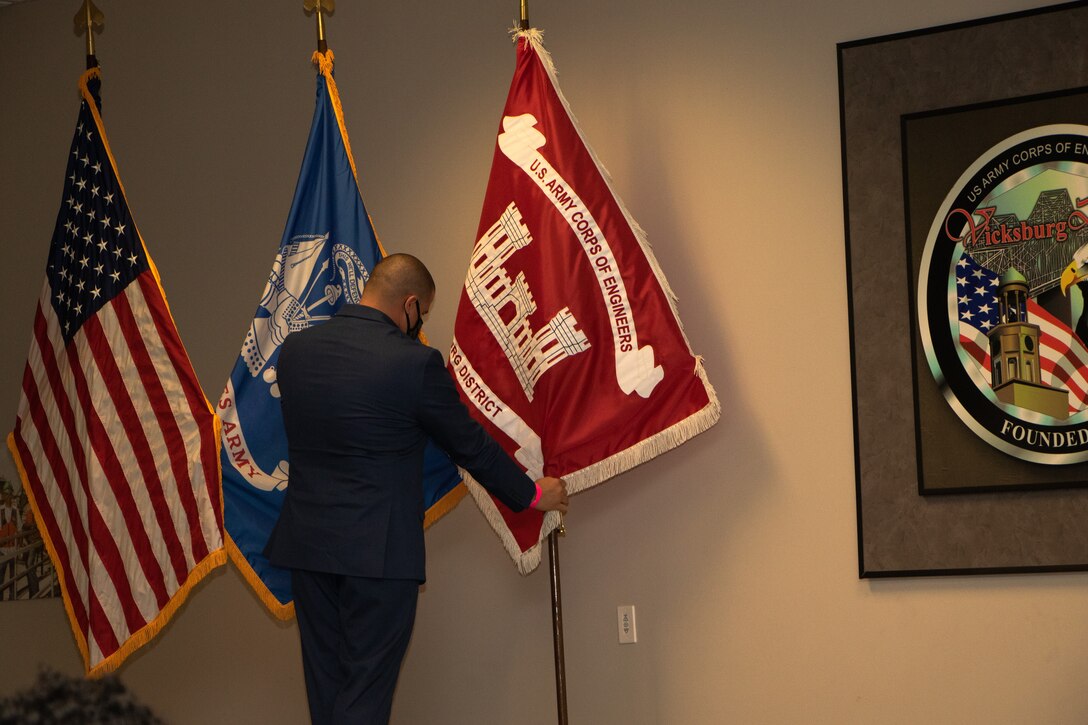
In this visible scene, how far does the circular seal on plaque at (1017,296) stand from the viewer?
3.06 metres

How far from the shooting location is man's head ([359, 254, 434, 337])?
119 inches

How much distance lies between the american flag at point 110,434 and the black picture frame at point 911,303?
1899 mm

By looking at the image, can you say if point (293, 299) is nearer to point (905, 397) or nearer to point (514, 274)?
point (514, 274)

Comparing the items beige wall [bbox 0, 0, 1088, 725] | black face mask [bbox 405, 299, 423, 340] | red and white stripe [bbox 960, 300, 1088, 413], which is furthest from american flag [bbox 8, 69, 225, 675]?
red and white stripe [bbox 960, 300, 1088, 413]

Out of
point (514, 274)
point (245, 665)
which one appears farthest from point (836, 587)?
point (245, 665)

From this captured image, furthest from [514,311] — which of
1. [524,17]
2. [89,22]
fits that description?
[89,22]

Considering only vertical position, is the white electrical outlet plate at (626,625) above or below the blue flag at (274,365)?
below

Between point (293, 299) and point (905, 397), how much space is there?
178 cm

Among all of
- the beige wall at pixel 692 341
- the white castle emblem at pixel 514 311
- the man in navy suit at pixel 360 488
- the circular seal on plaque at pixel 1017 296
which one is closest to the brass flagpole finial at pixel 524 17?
the beige wall at pixel 692 341

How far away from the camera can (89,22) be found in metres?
3.76

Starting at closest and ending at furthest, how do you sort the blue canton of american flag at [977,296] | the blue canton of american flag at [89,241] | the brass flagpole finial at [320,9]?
the blue canton of american flag at [977,296] → the brass flagpole finial at [320,9] → the blue canton of american flag at [89,241]

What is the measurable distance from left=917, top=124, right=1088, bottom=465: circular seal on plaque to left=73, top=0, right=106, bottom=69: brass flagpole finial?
2.71 metres

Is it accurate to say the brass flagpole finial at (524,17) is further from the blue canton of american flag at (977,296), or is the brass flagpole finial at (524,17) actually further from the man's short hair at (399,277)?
the blue canton of american flag at (977,296)

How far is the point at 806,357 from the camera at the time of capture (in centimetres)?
332
